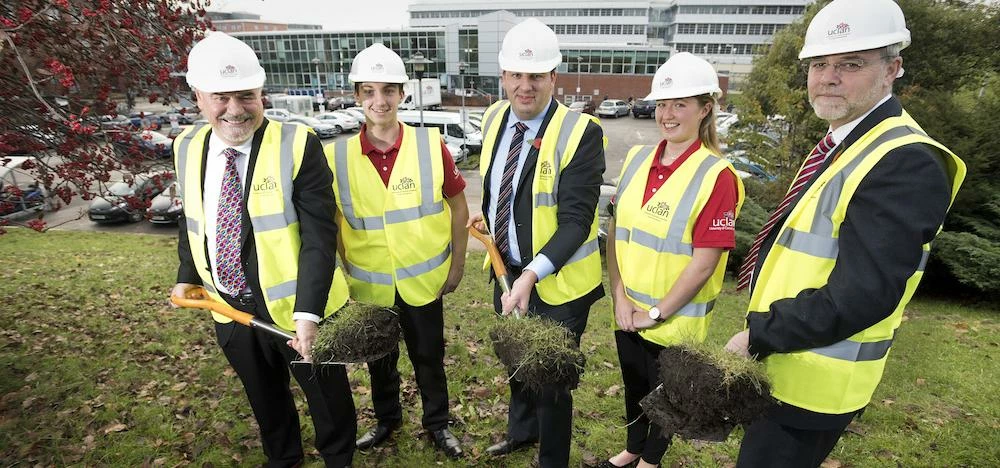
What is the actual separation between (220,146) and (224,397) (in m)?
2.49

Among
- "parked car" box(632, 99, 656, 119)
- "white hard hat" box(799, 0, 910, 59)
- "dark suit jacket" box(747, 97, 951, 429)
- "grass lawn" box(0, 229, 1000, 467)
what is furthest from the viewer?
"parked car" box(632, 99, 656, 119)

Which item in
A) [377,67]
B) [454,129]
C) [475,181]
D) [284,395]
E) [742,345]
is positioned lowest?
[475,181]

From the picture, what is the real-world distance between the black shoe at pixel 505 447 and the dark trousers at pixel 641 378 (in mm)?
819

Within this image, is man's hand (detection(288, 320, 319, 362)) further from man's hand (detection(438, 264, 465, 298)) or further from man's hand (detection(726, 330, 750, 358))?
man's hand (detection(726, 330, 750, 358))

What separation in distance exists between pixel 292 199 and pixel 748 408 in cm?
238

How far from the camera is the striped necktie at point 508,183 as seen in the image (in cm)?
295

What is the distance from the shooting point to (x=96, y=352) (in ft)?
15.0

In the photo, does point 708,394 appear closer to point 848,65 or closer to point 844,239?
point 844,239

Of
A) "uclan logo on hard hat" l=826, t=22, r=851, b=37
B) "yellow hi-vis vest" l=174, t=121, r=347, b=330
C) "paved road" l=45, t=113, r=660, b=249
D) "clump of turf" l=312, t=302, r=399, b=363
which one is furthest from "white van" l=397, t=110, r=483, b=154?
"uclan logo on hard hat" l=826, t=22, r=851, b=37

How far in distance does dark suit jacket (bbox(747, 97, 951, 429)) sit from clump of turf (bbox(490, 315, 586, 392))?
3.28 feet

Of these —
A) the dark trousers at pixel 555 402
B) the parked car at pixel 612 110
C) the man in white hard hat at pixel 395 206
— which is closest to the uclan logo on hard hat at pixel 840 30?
the dark trousers at pixel 555 402

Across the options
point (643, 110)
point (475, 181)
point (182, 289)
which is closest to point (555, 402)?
point (182, 289)

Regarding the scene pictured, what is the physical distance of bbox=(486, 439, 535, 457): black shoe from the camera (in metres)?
3.45

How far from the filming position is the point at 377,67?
294 cm
